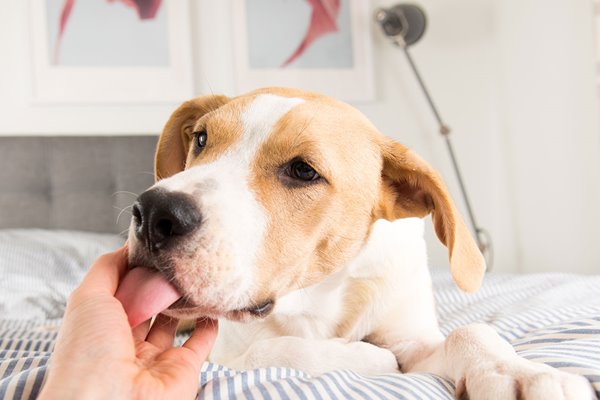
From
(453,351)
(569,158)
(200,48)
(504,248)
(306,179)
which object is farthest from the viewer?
(504,248)

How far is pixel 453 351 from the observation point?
103 cm

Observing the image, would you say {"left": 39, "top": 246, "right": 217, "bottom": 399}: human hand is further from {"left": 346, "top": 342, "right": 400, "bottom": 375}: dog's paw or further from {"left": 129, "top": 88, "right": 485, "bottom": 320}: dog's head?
{"left": 346, "top": 342, "right": 400, "bottom": 375}: dog's paw

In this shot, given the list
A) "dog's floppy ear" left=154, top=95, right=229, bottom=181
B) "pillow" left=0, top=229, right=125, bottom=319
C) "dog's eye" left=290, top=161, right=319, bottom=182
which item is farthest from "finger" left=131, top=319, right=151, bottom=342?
"pillow" left=0, top=229, right=125, bottom=319

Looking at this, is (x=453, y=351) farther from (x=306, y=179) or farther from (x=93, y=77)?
(x=93, y=77)

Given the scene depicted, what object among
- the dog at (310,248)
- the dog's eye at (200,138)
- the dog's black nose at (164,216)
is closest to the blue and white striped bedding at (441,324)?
the dog at (310,248)

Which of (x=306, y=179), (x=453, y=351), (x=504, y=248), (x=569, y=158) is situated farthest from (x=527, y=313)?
(x=504, y=248)

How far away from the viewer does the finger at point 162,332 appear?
968 mm

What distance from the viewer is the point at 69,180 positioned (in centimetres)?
323

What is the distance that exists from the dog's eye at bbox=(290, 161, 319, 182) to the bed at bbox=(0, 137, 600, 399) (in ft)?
1.37

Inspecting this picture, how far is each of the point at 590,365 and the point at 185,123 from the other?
48.9 inches

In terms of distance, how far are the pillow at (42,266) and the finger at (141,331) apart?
1431 millimetres

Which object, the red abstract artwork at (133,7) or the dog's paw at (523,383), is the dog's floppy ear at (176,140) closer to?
the dog's paw at (523,383)

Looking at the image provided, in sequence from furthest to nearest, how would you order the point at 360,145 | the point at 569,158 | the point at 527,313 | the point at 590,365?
the point at 569,158 < the point at 527,313 < the point at 360,145 < the point at 590,365

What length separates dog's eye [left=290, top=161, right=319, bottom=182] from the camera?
1.21m
